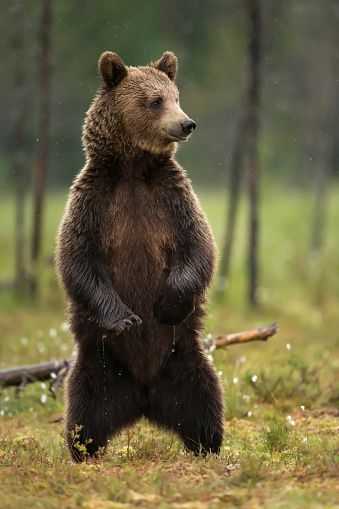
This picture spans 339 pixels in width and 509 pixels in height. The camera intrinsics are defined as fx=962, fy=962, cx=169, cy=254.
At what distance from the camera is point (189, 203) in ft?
21.3

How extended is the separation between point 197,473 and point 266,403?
357cm

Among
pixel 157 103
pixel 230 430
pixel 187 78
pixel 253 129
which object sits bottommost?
pixel 230 430

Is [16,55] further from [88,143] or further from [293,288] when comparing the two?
[88,143]

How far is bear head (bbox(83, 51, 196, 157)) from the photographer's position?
6.53m

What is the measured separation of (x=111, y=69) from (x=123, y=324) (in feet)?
5.97

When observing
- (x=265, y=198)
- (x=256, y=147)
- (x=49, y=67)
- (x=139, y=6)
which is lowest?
(x=265, y=198)

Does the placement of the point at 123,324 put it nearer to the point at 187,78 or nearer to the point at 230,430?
the point at 230,430

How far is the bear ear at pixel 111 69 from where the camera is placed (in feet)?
21.9

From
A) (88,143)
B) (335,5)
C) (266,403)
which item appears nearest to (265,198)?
(335,5)

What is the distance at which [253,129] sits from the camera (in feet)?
51.7

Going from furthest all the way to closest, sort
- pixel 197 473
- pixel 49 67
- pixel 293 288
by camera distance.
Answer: pixel 293 288, pixel 49 67, pixel 197 473

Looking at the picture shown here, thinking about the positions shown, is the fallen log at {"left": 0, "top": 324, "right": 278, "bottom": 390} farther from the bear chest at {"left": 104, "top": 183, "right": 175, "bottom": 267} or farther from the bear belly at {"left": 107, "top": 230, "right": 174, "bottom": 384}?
the bear chest at {"left": 104, "top": 183, "right": 175, "bottom": 267}

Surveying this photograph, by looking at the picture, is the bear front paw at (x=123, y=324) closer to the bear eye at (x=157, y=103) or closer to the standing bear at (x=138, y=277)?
the standing bear at (x=138, y=277)

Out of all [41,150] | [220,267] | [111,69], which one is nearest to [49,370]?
[111,69]
